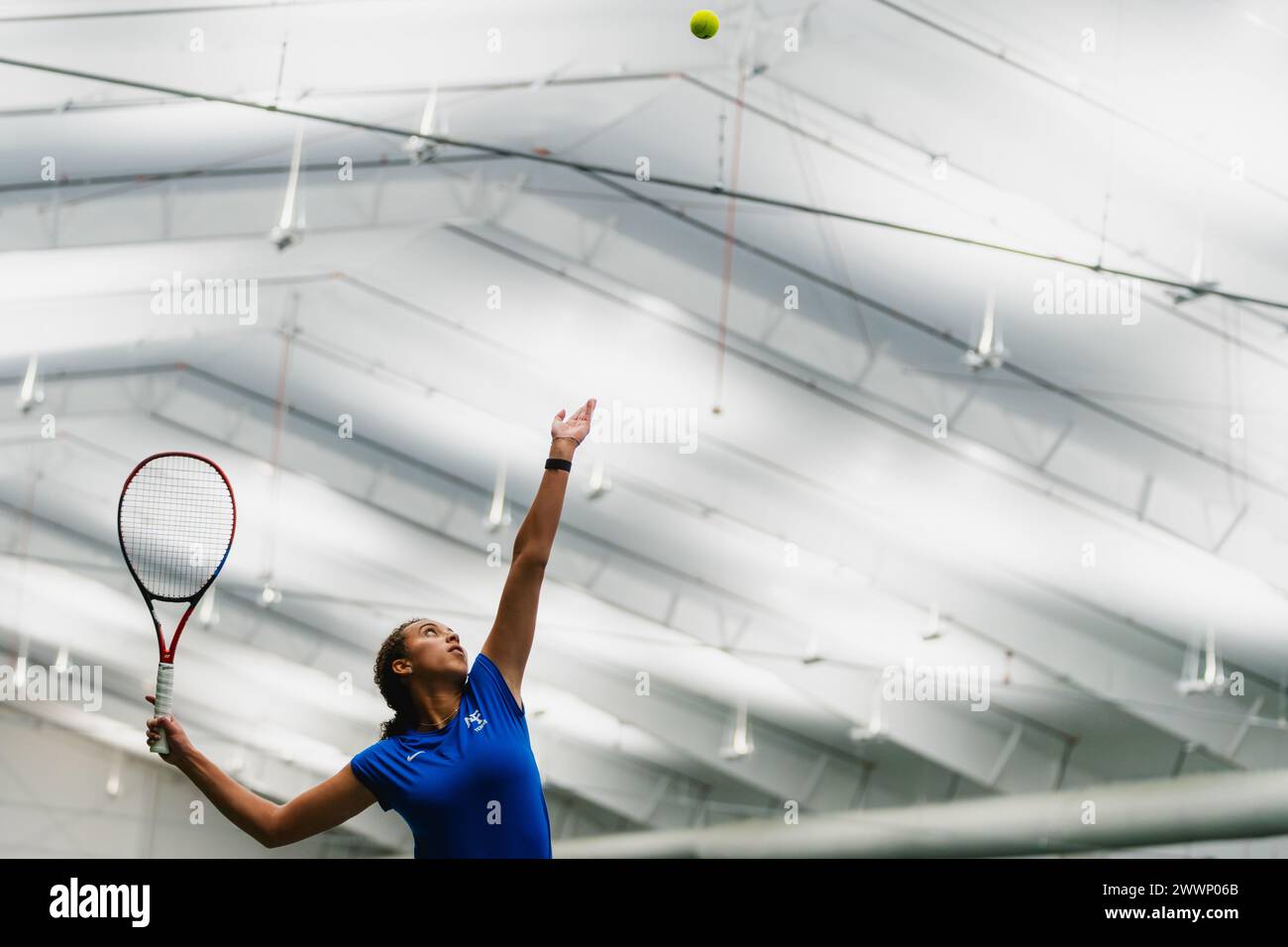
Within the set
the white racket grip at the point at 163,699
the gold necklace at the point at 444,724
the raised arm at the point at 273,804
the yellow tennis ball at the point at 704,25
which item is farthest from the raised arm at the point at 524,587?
the yellow tennis ball at the point at 704,25

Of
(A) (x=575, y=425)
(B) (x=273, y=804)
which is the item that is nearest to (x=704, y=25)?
(A) (x=575, y=425)

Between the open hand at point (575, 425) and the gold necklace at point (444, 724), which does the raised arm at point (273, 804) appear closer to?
the gold necklace at point (444, 724)

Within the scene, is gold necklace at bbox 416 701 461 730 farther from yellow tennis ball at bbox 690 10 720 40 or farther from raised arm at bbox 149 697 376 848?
yellow tennis ball at bbox 690 10 720 40

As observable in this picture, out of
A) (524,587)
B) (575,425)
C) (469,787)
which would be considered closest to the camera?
(469,787)

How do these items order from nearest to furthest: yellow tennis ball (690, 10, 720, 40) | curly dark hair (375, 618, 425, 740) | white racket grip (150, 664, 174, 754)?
white racket grip (150, 664, 174, 754) → curly dark hair (375, 618, 425, 740) → yellow tennis ball (690, 10, 720, 40)

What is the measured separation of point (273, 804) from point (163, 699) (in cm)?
36

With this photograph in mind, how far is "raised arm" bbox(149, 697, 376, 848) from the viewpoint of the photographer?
2.63 metres

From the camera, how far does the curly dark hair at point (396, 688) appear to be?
9.33ft

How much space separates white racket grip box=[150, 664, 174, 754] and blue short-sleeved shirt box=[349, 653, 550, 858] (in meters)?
0.35

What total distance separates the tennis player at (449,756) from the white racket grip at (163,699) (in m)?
0.02

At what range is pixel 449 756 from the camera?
105 inches

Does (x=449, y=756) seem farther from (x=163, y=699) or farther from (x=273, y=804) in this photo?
(x=163, y=699)

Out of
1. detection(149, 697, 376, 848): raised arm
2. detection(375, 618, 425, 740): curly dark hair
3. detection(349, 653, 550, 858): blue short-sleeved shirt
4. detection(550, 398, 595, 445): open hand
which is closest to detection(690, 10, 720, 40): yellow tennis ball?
detection(550, 398, 595, 445): open hand
